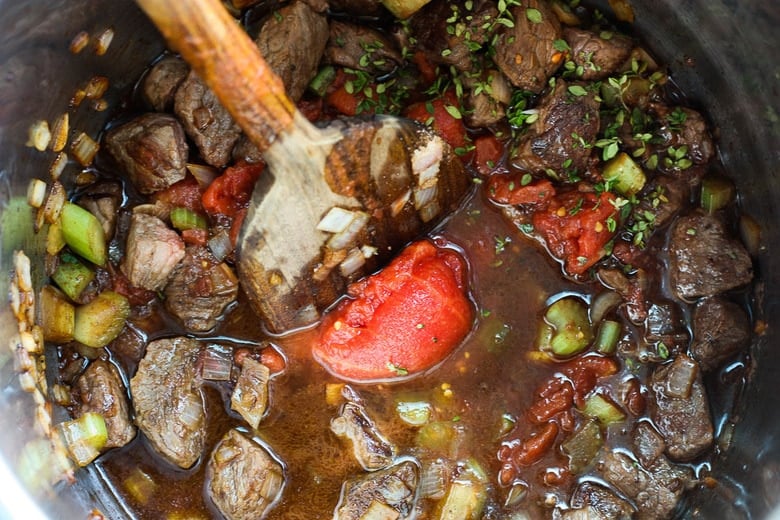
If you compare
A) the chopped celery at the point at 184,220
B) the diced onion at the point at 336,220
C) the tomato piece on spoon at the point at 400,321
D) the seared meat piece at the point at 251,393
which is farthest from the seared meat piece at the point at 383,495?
the chopped celery at the point at 184,220

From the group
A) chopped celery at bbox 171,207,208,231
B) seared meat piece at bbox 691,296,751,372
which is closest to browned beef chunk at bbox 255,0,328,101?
chopped celery at bbox 171,207,208,231

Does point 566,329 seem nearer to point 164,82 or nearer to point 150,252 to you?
point 150,252

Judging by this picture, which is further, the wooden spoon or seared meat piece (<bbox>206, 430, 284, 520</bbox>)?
seared meat piece (<bbox>206, 430, 284, 520</bbox>)

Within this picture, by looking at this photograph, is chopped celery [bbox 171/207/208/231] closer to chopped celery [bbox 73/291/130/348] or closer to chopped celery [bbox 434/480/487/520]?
chopped celery [bbox 73/291/130/348]

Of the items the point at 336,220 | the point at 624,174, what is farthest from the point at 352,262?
the point at 624,174

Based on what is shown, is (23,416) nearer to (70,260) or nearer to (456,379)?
(70,260)

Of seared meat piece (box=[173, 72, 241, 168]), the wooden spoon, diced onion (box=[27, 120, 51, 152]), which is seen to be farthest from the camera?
seared meat piece (box=[173, 72, 241, 168])

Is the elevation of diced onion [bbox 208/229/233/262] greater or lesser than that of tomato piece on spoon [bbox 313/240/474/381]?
greater
